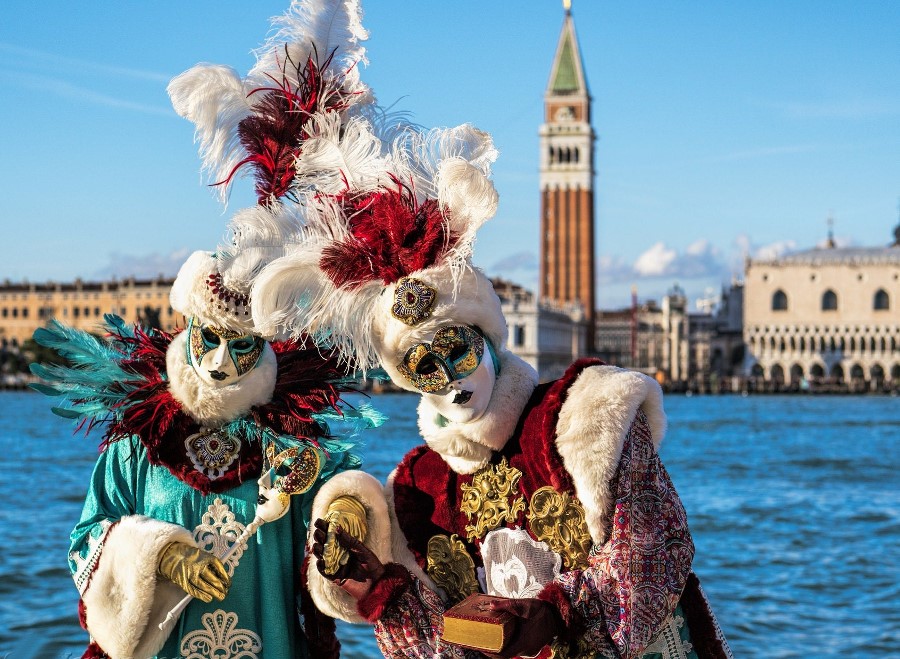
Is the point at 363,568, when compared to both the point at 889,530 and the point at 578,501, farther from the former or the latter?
the point at 889,530

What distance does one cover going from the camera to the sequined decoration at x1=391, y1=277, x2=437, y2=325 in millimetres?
2021

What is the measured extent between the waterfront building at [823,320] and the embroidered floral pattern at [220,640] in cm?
6295

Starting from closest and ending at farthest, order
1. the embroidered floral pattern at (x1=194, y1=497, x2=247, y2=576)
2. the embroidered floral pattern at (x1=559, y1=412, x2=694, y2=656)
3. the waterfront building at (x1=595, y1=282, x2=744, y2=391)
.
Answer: the embroidered floral pattern at (x1=559, y1=412, x2=694, y2=656) < the embroidered floral pattern at (x1=194, y1=497, x2=247, y2=576) < the waterfront building at (x1=595, y1=282, x2=744, y2=391)

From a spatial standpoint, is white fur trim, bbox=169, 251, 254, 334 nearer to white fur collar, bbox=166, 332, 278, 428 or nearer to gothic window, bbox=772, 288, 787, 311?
white fur collar, bbox=166, 332, 278, 428

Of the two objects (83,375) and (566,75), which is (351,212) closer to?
(83,375)

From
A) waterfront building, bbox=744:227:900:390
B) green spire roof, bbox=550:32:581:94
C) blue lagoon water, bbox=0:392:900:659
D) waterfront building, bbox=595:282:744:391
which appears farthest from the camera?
waterfront building, bbox=595:282:744:391

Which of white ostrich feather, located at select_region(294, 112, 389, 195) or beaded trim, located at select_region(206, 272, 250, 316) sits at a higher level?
white ostrich feather, located at select_region(294, 112, 389, 195)

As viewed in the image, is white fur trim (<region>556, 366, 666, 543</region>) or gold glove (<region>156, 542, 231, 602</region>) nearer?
white fur trim (<region>556, 366, 666, 543</region>)

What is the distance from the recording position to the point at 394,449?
2127cm

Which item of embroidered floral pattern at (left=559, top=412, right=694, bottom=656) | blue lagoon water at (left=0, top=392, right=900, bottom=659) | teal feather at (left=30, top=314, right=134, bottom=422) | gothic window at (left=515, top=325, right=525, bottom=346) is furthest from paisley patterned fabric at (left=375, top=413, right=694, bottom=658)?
gothic window at (left=515, top=325, right=525, bottom=346)

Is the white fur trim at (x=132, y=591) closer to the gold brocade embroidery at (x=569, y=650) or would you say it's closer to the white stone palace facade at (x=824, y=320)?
the gold brocade embroidery at (x=569, y=650)

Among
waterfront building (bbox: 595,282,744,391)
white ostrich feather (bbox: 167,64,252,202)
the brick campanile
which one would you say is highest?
the brick campanile

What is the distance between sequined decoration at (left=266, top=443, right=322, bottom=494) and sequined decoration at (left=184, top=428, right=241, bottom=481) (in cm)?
13

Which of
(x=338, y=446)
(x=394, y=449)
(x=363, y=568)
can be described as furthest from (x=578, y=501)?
(x=394, y=449)
